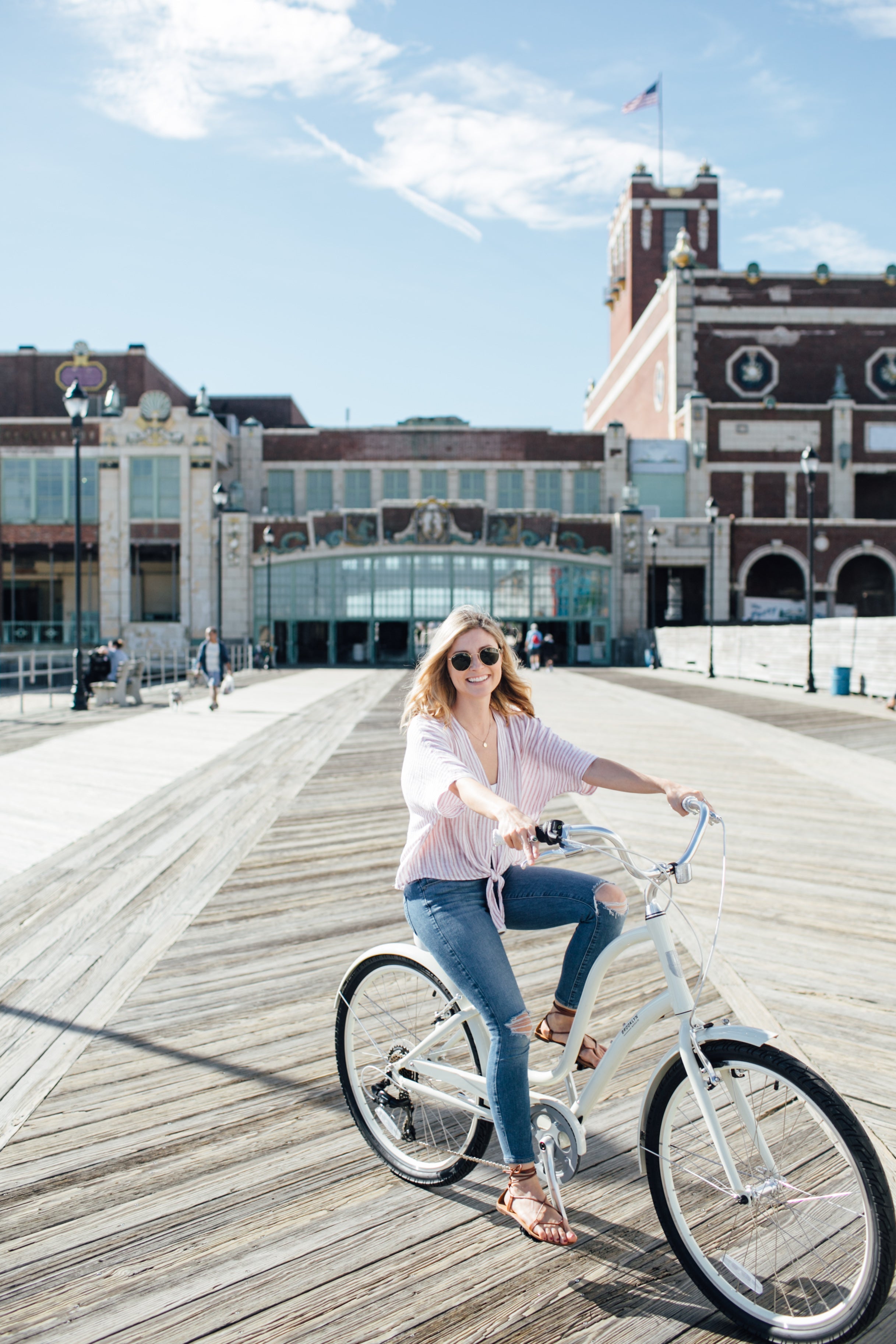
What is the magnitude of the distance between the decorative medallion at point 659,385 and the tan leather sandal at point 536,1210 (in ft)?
178

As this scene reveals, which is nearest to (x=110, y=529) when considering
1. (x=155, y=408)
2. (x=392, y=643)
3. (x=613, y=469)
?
(x=155, y=408)

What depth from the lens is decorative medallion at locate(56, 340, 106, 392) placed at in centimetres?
5294

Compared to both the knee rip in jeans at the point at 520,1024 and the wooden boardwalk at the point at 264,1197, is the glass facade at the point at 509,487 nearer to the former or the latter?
the wooden boardwalk at the point at 264,1197

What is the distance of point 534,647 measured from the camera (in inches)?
1448

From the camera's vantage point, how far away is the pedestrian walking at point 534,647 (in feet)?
120

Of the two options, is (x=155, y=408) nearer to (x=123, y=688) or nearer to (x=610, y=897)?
(x=123, y=688)

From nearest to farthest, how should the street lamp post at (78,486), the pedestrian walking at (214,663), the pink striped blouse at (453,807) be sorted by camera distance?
1. the pink striped blouse at (453,807)
2. the pedestrian walking at (214,663)
3. the street lamp post at (78,486)

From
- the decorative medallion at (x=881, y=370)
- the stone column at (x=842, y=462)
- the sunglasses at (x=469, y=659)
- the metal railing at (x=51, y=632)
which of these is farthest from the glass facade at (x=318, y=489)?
the sunglasses at (x=469, y=659)

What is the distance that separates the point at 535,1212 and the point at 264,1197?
84 centimetres

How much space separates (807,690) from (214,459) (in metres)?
32.6

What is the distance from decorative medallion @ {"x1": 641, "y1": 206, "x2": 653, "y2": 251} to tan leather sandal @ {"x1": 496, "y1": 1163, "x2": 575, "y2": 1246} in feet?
226

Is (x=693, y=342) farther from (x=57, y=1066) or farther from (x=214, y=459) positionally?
(x=57, y=1066)

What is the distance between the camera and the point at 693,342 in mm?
51344

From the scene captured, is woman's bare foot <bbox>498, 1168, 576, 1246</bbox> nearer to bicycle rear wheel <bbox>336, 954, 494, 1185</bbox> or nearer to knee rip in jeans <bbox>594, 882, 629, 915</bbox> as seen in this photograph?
bicycle rear wheel <bbox>336, 954, 494, 1185</bbox>
